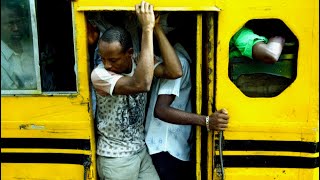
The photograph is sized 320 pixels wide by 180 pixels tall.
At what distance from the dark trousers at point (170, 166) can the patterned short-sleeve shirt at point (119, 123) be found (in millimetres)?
165

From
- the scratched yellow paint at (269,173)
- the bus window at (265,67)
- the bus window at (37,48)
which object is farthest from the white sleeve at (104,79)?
the scratched yellow paint at (269,173)

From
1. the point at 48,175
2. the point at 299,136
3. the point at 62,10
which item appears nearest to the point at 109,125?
the point at 48,175

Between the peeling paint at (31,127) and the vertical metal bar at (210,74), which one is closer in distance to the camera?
the vertical metal bar at (210,74)

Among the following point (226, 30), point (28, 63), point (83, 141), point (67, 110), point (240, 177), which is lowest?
point (240, 177)

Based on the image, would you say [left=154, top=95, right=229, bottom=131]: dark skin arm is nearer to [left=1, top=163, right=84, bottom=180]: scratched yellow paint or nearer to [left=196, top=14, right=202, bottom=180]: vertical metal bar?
[left=196, top=14, right=202, bottom=180]: vertical metal bar

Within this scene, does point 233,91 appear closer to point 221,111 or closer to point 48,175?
point 221,111

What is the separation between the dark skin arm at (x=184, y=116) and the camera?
2.71 m

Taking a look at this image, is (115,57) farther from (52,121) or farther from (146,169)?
(146,169)

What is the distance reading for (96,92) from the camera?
8.96ft

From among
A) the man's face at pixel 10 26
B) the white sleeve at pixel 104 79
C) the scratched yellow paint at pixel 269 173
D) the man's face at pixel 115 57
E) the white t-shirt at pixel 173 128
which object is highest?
the man's face at pixel 10 26

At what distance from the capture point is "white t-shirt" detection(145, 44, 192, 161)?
289cm

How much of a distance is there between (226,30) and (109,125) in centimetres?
85

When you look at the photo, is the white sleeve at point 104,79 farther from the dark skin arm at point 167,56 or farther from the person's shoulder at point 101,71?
the dark skin arm at point 167,56

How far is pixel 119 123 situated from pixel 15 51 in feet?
2.40
